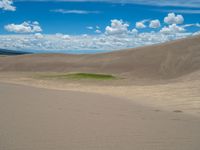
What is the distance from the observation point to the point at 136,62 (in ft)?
167

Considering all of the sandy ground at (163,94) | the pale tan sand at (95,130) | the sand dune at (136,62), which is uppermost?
the sand dune at (136,62)

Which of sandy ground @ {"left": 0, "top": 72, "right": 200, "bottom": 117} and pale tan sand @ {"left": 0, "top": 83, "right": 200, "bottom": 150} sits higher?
sandy ground @ {"left": 0, "top": 72, "right": 200, "bottom": 117}

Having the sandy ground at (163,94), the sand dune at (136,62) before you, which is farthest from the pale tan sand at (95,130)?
the sand dune at (136,62)

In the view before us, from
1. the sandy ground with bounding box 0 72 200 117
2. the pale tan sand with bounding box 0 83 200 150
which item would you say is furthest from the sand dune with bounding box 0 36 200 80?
the pale tan sand with bounding box 0 83 200 150

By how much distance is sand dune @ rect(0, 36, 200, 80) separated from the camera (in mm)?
43656

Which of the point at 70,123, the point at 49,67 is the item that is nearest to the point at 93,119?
the point at 70,123

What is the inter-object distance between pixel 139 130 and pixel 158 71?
122 ft

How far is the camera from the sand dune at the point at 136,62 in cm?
4366

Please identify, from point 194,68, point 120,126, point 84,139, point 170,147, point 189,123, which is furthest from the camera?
point 194,68

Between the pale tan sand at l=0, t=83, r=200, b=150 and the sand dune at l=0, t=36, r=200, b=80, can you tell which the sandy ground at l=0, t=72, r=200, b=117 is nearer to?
the pale tan sand at l=0, t=83, r=200, b=150

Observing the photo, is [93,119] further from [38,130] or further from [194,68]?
[194,68]

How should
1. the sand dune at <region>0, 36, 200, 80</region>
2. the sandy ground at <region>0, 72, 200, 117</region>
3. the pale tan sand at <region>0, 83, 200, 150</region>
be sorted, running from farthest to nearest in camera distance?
the sand dune at <region>0, 36, 200, 80</region>, the sandy ground at <region>0, 72, 200, 117</region>, the pale tan sand at <region>0, 83, 200, 150</region>

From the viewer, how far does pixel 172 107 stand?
12.5 metres

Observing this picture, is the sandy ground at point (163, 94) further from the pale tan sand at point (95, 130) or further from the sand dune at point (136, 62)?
the sand dune at point (136, 62)
